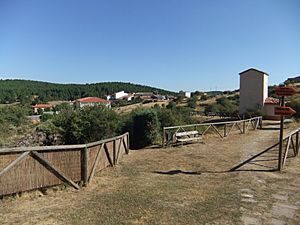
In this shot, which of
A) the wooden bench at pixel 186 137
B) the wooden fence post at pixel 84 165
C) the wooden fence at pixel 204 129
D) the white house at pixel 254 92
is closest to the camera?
the wooden fence post at pixel 84 165

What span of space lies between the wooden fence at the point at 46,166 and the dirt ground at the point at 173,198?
220 millimetres

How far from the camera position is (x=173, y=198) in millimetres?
6090

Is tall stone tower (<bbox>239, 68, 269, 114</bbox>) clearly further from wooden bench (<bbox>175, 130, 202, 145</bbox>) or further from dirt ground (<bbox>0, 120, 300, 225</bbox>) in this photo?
dirt ground (<bbox>0, 120, 300, 225</bbox>)

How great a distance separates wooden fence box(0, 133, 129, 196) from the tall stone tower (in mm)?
31133

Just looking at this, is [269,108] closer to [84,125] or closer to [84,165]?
[84,125]

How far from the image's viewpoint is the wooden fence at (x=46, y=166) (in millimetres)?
5941

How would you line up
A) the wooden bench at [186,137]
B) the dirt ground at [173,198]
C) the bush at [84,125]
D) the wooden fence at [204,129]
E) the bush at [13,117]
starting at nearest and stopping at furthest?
1. the dirt ground at [173,198]
2. the wooden bench at [186,137]
3. the wooden fence at [204,129]
4. the bush at [84,125]
5. the bush at [13,117]

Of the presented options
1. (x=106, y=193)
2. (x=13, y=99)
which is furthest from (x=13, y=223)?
(x=13, y=99)

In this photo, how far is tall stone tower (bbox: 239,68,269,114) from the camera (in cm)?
3553

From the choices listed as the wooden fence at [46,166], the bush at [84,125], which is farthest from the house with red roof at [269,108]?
the wooden fence at [46,166]

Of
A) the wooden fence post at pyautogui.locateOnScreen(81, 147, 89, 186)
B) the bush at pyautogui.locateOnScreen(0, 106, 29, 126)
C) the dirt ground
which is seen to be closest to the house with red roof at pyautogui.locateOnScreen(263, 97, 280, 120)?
the dirt ground

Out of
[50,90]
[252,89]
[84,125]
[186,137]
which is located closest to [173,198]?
[186,137]

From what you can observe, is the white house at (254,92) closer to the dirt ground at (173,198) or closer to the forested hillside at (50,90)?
the dirt ground at (173,198)

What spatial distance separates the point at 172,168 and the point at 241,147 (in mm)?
5151
